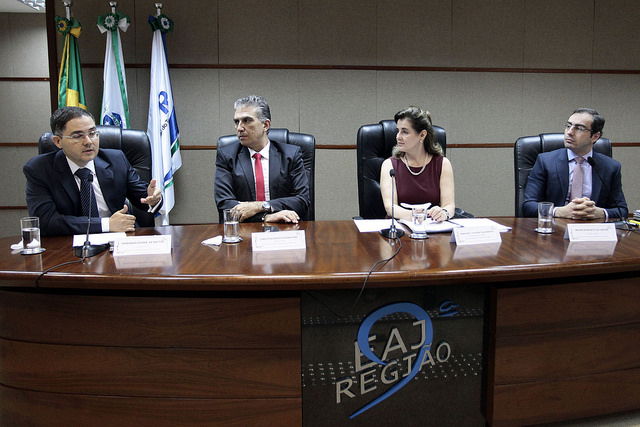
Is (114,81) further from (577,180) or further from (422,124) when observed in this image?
(577,180)

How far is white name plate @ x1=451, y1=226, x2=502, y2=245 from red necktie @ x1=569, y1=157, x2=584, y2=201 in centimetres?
113

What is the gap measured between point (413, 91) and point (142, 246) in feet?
9.80

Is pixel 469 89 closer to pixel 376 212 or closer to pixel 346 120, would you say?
pixel 346 120

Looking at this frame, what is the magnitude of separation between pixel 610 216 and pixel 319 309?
180cm

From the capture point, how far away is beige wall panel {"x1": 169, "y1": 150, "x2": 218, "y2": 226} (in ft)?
12.9

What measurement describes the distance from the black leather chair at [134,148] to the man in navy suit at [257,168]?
0.38m

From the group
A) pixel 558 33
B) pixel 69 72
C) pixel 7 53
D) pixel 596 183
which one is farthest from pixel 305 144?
pixel 7 53

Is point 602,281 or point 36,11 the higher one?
point 36,11

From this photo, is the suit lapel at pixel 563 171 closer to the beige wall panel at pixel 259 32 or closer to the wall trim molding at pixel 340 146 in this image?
the wall trim molding at pixel 340 146

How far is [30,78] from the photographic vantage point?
15.6 feet

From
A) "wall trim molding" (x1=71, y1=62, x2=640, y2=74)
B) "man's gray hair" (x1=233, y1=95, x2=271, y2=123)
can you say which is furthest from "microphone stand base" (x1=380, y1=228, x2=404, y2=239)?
"wall trim molding" (x1=71, y1=62, x2=640, y2=74)

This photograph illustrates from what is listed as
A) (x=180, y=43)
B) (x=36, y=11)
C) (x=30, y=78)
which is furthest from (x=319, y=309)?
(x=36, y=11)

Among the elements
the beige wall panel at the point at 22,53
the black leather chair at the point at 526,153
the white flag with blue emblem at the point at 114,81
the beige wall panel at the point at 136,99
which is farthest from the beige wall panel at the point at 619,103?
the beige wall panel at the point at 22,53

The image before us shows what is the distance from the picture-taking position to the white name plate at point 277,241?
67.1 inches
